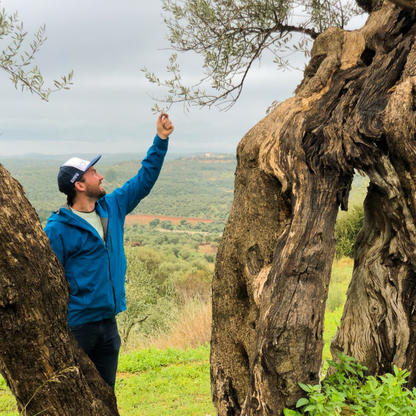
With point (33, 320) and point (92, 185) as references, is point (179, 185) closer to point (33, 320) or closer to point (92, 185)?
point (92, 185)

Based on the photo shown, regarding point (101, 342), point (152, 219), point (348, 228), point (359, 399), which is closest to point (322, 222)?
point (359, 399)

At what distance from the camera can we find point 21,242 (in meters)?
3.31

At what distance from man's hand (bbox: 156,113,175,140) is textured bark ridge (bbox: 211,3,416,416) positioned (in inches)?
36.4

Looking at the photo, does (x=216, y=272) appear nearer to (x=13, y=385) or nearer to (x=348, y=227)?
(x=13, y=385)

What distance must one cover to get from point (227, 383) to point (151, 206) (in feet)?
370

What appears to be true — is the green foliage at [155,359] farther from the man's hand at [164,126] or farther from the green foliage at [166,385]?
the man's hand at [164,126]

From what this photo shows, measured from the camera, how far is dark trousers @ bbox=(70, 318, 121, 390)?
4.59 m

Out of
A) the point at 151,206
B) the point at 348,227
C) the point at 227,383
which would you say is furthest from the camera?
the point at 151,206

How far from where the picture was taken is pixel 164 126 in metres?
5.17

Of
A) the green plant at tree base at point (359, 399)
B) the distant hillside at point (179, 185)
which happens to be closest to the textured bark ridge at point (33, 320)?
the green plant at tree base at point (359, 399)

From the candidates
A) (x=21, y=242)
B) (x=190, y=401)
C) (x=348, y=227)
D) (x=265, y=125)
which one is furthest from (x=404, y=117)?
(x=348, y=227)

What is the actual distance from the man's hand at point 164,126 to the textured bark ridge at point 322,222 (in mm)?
923

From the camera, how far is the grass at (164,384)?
6582 millimetres

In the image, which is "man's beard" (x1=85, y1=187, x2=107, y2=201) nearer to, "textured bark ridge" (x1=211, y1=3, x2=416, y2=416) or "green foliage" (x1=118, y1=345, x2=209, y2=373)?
"textured bark ridge" (x1=211, y1=3, x2=416, y2=416)
